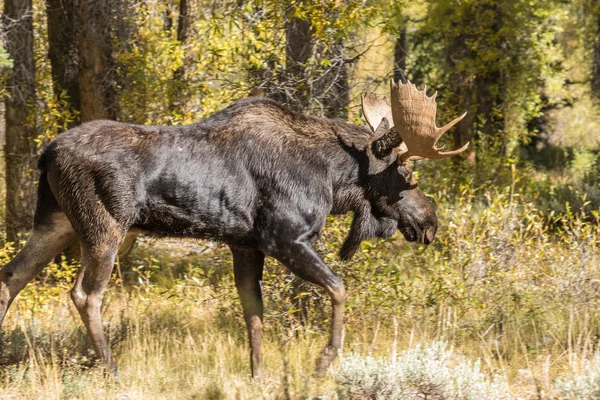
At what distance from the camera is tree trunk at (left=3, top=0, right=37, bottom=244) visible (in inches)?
420

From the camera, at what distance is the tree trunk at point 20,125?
10680 mm

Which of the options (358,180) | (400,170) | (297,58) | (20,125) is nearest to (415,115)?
(400,170)

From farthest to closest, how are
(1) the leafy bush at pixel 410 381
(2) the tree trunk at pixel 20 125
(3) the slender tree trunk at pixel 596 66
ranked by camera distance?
(3) the slender tree trunk at pixel 596 66 < (2) the tree trunk at pixel 20 125 < (1) the leafy bush at pixel 410 381

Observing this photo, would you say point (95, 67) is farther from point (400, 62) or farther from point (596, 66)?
point (596, 66)

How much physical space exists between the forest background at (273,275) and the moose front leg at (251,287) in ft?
0.92

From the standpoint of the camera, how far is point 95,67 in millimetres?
10594

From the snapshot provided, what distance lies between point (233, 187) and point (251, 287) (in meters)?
0.96

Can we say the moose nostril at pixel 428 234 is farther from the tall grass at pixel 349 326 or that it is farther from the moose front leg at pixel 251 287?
the moose front leg at pixel 251 287

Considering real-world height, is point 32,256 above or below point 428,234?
below

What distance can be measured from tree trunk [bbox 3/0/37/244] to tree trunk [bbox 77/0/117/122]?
632 millimetres

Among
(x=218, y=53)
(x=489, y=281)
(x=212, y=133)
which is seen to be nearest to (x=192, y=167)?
(x=212, y=133)

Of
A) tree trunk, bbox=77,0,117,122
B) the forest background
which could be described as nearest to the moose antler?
the forest background

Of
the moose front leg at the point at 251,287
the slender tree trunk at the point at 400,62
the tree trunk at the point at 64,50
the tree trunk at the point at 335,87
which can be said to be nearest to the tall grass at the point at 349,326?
the moose front leg at the point at 251,287

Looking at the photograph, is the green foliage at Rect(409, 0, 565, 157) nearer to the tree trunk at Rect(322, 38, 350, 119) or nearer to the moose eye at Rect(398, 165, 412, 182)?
the tree trunk at Rect(322, 38, 350, 119)
